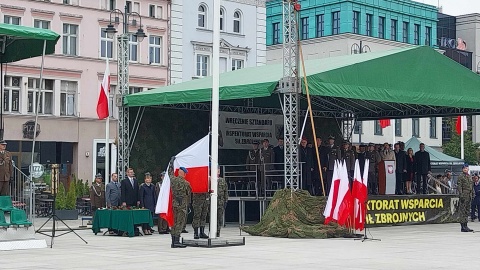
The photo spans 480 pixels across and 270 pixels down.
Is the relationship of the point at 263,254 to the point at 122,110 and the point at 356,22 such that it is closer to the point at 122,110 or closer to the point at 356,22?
the point at 122,110

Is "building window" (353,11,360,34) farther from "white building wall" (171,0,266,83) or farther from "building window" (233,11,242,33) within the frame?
"building window" (233,11,242,33)

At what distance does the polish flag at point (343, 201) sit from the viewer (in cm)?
2389

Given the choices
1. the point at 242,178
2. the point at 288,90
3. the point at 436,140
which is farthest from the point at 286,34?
the point at 436,140

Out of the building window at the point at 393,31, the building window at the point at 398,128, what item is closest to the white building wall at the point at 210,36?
the building window at the point at 393,31

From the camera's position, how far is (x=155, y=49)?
52.5m

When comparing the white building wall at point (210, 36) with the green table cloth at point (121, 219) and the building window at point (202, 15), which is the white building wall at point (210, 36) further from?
the green table cloth at point (121, 219)

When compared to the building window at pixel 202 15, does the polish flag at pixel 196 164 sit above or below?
below

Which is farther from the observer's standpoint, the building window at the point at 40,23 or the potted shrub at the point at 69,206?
the building window at the point at 40,23

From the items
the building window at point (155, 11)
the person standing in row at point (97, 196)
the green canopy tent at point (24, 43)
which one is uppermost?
the building window at point (155, 11)

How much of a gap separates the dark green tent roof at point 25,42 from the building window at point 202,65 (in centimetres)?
2837

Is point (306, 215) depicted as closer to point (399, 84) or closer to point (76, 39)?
point (399, 84)

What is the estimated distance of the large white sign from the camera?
105 ft

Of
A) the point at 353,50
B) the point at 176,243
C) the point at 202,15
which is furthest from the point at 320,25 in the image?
the point at 176,243

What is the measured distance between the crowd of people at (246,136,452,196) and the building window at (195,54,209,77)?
21.0 m
